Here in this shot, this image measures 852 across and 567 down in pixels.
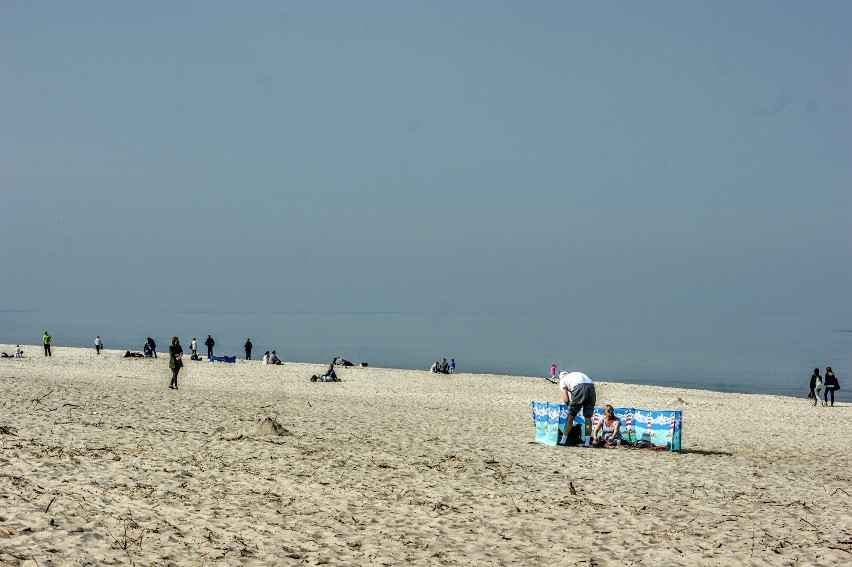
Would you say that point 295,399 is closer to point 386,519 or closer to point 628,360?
point 386,519

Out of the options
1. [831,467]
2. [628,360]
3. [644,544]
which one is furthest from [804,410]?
[628,360]

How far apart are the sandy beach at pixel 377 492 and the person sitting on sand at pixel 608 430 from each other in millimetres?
494

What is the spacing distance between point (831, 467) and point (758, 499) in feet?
16.8

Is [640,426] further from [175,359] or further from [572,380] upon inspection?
[175,359]

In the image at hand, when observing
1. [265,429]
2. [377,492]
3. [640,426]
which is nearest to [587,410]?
[640,426]

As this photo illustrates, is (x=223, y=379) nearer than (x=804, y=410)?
No

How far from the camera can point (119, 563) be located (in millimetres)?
7883

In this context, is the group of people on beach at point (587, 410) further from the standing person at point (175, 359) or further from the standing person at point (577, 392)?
the standing person at point (175, 359)

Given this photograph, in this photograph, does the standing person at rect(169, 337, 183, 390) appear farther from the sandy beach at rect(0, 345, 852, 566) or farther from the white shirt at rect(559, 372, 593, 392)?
the white shirt at rect(559, 372, 593, 392)

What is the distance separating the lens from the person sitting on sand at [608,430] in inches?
663

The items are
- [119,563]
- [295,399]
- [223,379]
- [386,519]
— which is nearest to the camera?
[119,563]

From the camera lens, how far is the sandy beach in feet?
29.4

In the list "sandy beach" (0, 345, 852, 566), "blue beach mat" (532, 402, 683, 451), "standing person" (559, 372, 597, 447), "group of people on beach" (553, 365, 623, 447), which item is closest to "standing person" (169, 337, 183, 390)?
"sandy beach" (0, 345, 852, 566)

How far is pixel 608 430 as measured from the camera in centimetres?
1695
